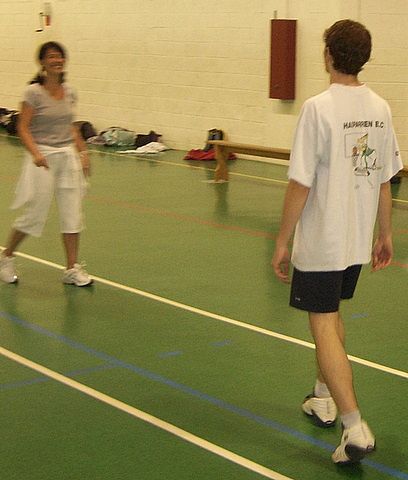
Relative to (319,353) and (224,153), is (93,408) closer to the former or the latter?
(319,353)

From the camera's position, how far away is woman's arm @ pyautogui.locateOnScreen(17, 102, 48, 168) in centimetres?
630

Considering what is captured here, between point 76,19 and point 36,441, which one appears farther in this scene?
point 76,19

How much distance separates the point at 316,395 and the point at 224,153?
8.09m

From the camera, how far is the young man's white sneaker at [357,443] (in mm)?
3674

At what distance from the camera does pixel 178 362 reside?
508 centimetres

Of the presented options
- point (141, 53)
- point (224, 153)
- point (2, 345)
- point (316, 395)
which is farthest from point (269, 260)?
point (141, 53)

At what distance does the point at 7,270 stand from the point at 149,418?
282 cm

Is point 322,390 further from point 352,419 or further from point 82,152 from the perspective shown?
point 82,152

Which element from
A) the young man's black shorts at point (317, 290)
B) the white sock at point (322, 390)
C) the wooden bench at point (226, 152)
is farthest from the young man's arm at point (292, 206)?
the wooden bench at point (226, 152)

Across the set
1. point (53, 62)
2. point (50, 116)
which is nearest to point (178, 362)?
point (50, 116)

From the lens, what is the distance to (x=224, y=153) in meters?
12.2

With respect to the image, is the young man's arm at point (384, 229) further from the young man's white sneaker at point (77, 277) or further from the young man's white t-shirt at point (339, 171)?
the young man's white sneaker at point (77, 277)

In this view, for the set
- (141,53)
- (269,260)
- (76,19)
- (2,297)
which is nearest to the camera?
(2,297)

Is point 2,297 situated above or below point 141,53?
below
